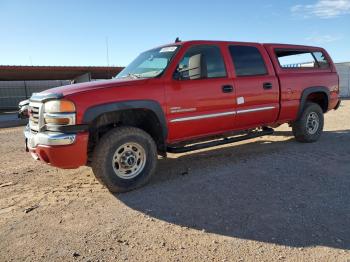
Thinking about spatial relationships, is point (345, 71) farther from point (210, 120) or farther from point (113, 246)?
point (113, 246)

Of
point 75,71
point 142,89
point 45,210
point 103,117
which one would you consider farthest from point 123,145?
point 75,71

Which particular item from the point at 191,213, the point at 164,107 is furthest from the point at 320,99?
the point at 191,213

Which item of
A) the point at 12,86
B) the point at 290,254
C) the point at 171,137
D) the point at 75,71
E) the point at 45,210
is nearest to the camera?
the point at 290,254

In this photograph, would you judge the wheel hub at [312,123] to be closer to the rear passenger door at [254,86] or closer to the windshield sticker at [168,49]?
the rear passenger door at [254,86]

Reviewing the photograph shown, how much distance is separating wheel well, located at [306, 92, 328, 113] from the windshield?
3.64 metres

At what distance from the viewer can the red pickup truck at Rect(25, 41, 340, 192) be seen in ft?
14.5

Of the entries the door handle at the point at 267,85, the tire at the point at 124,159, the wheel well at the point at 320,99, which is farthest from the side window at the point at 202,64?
the wheel well at the point at 320,99

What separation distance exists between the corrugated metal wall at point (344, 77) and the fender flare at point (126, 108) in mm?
26825

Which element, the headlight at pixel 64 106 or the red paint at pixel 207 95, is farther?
the red paint at pixel 207 95

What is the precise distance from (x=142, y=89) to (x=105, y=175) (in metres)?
1.26

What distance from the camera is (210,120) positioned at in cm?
562

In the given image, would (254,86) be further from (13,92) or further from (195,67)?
(13,92)

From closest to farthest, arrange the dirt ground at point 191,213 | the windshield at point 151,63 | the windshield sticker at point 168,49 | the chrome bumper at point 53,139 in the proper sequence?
the dirt ground at point 191,213
the chrome bumper at point 53,139
the windshield at point 151,63
the windshield sticker at point 168,49

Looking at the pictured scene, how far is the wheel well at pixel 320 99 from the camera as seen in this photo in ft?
25.4
